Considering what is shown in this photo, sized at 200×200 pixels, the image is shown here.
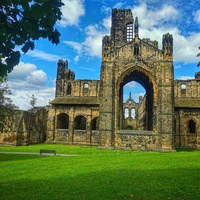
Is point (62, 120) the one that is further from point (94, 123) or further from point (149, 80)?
point (149, 80)

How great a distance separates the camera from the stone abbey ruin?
87.4ft

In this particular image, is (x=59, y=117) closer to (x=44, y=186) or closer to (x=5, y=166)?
(x=5, y=166)

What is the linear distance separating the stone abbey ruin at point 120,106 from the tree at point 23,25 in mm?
18785

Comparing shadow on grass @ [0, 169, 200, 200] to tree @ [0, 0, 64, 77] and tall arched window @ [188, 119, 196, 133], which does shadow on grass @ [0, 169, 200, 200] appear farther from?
tall arched window @ [188, 119, 196, 133]

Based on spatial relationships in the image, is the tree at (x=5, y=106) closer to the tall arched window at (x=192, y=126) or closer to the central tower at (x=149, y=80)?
the central tower at (x=149, y=80)

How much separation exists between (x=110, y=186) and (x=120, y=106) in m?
19.9

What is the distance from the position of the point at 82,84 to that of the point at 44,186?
33346mm

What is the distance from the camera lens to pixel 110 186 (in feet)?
32.3

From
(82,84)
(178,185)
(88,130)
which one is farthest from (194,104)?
(178,185)

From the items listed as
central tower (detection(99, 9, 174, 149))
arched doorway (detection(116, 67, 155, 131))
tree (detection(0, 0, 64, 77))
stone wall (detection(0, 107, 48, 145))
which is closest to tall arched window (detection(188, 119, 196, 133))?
arched doorway (detection(116, 67, 155, 131))

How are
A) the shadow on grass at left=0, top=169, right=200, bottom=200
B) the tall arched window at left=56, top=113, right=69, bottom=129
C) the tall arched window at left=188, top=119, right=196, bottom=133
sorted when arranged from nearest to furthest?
the shadow on grass at left=0, top=169, right=200, bottom=200 < the tall arched window at left=188, top=119, right=196, bottom=133 < the tall arched window at left=56, top=113, right=69, bottom=129

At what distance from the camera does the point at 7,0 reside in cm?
451

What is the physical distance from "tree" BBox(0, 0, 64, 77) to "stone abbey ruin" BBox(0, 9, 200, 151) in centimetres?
1878

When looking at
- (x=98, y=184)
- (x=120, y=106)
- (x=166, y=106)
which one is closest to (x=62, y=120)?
(x=120, y=106)
